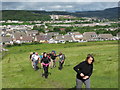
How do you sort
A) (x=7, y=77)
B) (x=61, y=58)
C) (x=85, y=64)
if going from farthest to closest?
(x=61, y=58)
(x=7, y=77)
(x=85, y=64)

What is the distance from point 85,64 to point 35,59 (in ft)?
30.0

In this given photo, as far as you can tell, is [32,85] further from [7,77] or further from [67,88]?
[7,77]

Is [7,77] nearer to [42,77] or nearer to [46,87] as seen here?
[42,77]

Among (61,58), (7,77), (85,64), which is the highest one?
(85,64)

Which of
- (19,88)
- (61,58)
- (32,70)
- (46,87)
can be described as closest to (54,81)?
(46,87)

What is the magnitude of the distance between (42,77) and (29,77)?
99cm

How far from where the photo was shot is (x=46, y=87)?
1194 cm

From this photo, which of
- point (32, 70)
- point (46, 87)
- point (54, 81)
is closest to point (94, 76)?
point (54, 81)

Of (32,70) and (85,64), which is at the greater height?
(85,64)

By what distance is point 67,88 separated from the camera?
11.6 m

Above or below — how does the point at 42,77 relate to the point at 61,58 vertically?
below

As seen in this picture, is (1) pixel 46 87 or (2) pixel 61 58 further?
(2) pixel 61 58

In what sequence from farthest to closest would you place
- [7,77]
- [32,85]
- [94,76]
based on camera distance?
[7,77] < [94,76] < [32,85]

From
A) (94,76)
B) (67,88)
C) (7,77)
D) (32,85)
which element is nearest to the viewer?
(67,88)
